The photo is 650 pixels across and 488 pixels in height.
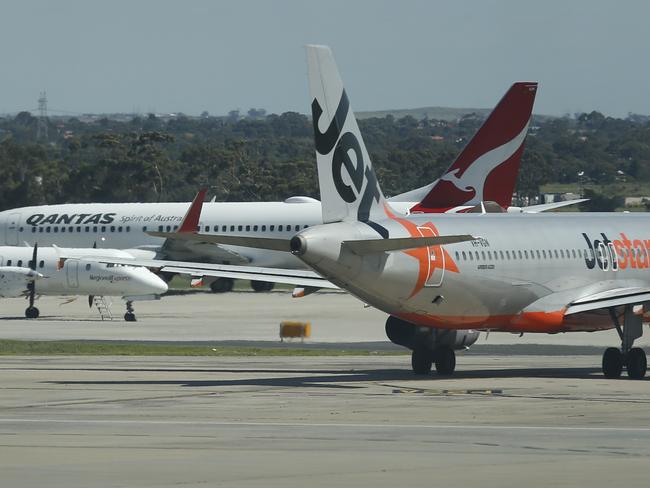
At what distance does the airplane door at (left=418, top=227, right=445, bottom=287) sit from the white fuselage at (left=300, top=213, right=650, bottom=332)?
22 millimetres

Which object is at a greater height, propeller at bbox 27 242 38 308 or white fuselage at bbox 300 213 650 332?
white fuselage at bbox 300 213 650 332

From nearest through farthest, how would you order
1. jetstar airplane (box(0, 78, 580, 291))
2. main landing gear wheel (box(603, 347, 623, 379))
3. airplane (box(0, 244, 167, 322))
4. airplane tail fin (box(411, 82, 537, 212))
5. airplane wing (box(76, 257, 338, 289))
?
main landing gear wheel (box(603, 347, 623, 379)) < airplane wing (box(76, 257, 338, 289)) < airplane tail fin (box(411, 82, 537, 212)) < airplane (box(0, 244, 167, 322)) < jetstar airplane (box(0, 78, 580, 291))

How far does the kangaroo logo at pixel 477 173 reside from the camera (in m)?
58.9

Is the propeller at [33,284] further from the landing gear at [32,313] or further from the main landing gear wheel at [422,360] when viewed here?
the main landing gear wheel at [422,360]

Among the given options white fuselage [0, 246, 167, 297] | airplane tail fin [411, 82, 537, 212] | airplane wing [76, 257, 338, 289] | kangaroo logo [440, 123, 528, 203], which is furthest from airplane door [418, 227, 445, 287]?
white fuselage [0, 246, 167, 297]

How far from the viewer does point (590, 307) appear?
35.9 meters

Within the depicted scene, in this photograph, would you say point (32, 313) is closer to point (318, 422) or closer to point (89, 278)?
point (89, 278)

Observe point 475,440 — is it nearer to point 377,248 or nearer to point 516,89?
point 377,248

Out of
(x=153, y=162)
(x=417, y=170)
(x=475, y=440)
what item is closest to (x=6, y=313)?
(x=475, y=440)

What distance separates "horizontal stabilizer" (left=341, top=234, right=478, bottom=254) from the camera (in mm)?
31438

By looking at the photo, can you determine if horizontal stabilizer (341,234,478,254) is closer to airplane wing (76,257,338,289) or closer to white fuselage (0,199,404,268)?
airplane wing (76,257,338,289)

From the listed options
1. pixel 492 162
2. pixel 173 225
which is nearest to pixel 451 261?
pixel 492 162

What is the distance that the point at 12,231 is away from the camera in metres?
91.6

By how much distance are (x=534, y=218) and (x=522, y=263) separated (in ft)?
7.79
